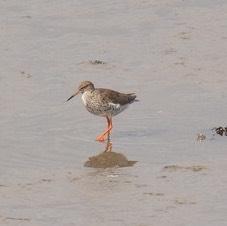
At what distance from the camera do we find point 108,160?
15.7 m

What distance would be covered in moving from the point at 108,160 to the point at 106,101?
6.66 ft

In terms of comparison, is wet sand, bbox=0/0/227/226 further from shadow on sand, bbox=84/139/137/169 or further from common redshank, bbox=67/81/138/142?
common redshank, bbox=67/81/138/142

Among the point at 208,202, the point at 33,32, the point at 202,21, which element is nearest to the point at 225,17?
the point at 202,21

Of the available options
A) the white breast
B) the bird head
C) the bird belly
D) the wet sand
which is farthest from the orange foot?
the bird head

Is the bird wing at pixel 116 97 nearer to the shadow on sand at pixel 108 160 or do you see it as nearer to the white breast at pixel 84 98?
the white breast at pixel 84 98

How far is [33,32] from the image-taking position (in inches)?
866

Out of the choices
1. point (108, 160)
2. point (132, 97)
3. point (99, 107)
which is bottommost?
point (108, 160)

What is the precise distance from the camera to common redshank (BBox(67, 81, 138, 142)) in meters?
17.4

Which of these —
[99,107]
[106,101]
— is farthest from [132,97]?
[99,107]

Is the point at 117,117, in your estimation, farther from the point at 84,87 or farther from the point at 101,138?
the point at 101,138

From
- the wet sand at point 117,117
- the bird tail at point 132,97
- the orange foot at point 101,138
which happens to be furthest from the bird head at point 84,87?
the orange foot at point 101,138

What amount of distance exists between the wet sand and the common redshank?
28cm

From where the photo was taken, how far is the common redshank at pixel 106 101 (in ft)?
57.1

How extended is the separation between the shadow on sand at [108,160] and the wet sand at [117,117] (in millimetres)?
154
